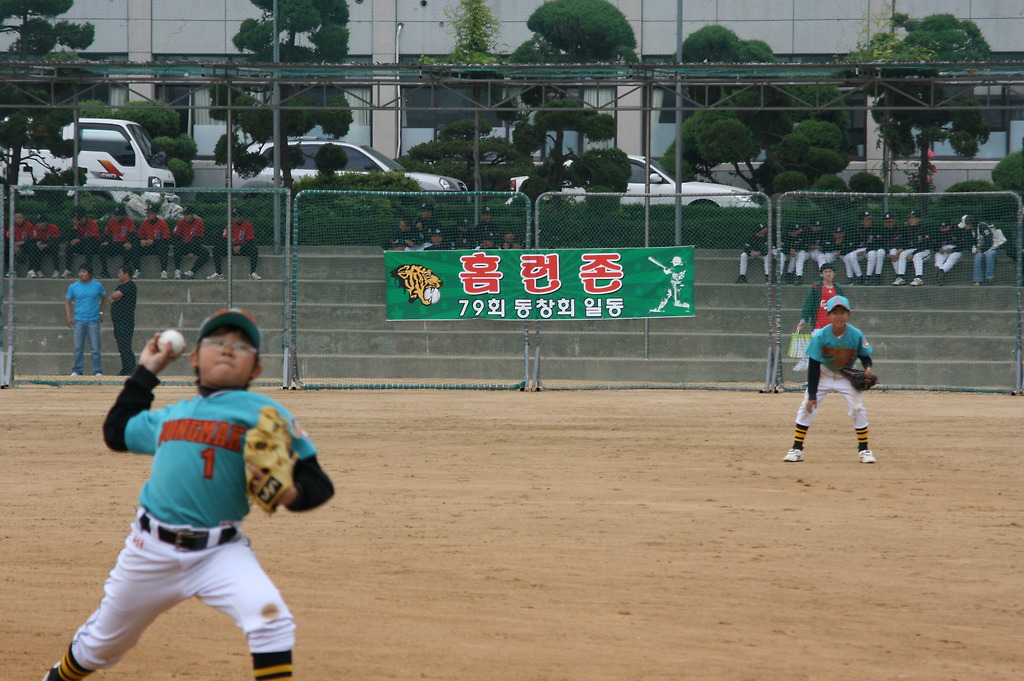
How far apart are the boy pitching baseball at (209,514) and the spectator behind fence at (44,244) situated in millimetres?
14142

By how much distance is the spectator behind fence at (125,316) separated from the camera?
54.5ft

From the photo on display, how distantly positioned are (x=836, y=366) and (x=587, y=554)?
16.2ft

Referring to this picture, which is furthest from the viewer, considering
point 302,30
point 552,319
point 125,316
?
point 302,30

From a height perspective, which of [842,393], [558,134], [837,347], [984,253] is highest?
[558,134]

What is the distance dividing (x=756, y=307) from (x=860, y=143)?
17.1 metres

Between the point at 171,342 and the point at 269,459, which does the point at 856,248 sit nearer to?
the point at 171,342

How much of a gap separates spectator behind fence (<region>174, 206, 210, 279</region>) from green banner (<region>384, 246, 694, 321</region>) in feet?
10.5

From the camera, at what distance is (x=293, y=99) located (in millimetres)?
25359

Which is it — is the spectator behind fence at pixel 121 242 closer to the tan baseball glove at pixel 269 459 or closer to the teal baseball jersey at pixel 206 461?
the teal baseball jersey at pixel 206 461

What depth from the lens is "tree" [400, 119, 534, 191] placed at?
2650 centimetres

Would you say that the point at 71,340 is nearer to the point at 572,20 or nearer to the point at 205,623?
the point at 205,623

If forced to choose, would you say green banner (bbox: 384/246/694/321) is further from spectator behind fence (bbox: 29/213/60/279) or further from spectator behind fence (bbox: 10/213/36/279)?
spectator behind fence (bbox: 10/213/36/279)

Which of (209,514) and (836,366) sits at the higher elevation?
(836,366)

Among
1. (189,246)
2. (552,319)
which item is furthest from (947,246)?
(189,246)
